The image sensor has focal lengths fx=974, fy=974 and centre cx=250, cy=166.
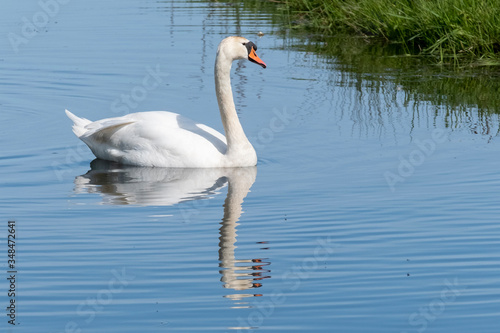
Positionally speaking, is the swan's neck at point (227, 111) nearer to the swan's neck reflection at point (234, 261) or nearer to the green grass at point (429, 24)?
the swan's neck reflection at point (234, 261)

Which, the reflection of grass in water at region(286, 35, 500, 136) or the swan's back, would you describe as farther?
the reflection of grass in water at region(286, 35, 500, 136)

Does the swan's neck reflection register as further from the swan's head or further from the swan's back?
the swan's head

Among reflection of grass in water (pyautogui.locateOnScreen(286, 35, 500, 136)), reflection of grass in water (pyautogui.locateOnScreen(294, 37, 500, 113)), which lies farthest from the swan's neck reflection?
reflection of grass in water (pyautogui.locateOnScreen(294, 37, 500, 113))

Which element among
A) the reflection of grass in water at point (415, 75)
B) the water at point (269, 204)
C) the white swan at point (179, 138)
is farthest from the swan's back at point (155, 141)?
the reflection of grass in water at point (415, 75)

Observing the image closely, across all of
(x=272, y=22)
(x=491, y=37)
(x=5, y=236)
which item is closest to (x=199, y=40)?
(x=272, y=22)

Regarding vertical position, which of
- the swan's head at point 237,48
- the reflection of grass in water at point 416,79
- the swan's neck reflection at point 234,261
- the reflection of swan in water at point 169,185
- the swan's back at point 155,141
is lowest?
the swan's neck reflection at point 234,261

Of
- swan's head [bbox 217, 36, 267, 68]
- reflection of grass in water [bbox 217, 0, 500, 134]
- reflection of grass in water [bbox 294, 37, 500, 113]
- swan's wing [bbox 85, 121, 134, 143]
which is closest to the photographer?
swan's head [bbox 217, 36, 267, 68]

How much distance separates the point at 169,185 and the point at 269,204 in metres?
1.06

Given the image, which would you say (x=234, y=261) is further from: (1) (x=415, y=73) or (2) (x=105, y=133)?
(1) (x=415, y=73)

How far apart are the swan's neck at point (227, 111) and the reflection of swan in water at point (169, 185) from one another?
0.24 metres

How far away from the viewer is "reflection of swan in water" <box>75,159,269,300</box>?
282 inches

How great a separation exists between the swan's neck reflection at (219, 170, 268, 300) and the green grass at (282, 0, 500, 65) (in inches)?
260

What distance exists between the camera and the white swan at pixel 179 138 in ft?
28.2

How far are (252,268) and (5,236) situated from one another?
174 cm
